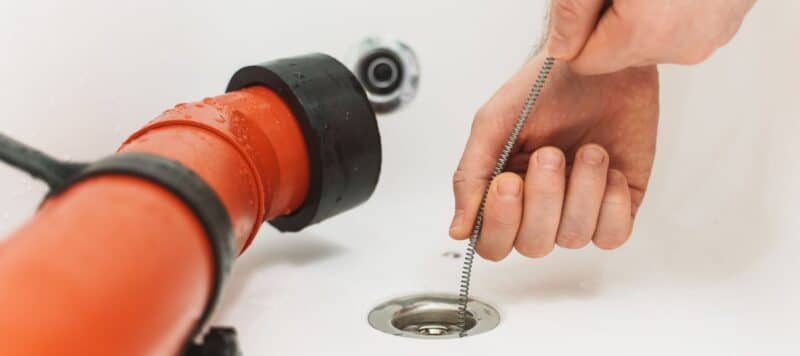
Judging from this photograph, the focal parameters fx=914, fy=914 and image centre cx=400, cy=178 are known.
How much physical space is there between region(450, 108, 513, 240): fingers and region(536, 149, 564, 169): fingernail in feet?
0.19

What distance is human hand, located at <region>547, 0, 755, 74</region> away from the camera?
1.57 ft

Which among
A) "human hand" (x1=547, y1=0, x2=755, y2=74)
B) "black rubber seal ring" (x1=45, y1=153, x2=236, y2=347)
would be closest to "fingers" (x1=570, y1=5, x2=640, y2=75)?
"human hand" (x1=547, y1=0, x2=755, y2=74)

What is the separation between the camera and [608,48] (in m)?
0.51

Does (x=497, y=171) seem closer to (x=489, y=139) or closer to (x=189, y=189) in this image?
(x=489, y=139)

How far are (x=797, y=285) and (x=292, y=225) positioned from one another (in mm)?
346

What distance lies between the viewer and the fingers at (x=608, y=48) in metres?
0.49

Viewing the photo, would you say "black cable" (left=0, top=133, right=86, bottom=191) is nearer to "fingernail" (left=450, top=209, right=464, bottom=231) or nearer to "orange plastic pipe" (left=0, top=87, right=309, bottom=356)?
"orange plastic pipe" (left=0, top=87, right=309, bottom=356)

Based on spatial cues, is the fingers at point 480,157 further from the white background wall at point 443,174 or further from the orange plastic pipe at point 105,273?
the orange plastic pipe at point 105,273

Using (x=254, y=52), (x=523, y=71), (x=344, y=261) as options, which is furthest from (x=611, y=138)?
(x=254, y=52)

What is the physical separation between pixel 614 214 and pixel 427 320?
0.48 ft

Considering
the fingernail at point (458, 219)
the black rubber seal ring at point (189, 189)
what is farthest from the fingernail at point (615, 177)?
the black rubber seal ring at point (189, 189)

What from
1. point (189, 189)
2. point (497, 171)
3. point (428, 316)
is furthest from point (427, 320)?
point (189, 189)

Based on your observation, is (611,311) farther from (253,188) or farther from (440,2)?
(440,2)

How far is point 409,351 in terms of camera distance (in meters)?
0.55
